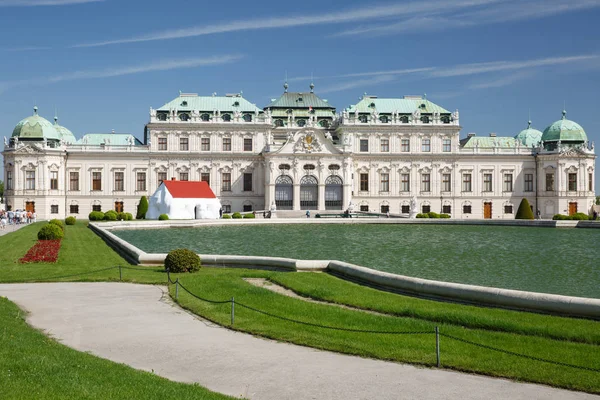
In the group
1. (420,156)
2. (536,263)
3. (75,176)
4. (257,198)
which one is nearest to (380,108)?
(420,156)

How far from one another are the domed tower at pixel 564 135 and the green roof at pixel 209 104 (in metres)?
38.3

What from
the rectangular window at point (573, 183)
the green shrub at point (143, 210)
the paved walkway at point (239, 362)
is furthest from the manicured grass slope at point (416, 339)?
the rectangular window at point (573, 183)

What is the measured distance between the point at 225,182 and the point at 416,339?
69440mm

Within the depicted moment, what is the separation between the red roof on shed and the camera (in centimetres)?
6480

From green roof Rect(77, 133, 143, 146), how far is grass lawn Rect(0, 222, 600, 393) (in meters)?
65.0

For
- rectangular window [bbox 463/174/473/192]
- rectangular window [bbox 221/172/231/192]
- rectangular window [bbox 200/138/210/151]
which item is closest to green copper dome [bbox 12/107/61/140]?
rectangular window [bbox 200/138/210/151]

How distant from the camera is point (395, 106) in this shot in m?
83.9

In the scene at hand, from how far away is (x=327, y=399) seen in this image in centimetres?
944

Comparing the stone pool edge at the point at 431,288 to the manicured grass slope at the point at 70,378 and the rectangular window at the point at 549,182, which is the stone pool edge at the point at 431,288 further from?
the rectangular window at the point at 549,182

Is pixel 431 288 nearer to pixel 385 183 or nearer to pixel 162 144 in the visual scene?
pixel 385 183

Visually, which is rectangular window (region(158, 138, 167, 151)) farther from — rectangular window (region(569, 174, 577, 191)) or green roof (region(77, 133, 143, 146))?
rectangular window (region(569, 174, 577, 191))

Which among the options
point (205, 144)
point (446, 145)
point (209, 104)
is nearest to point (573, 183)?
point (446, 145)

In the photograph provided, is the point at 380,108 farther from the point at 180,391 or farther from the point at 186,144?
the point at 180,391

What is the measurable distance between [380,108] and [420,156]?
828cm
